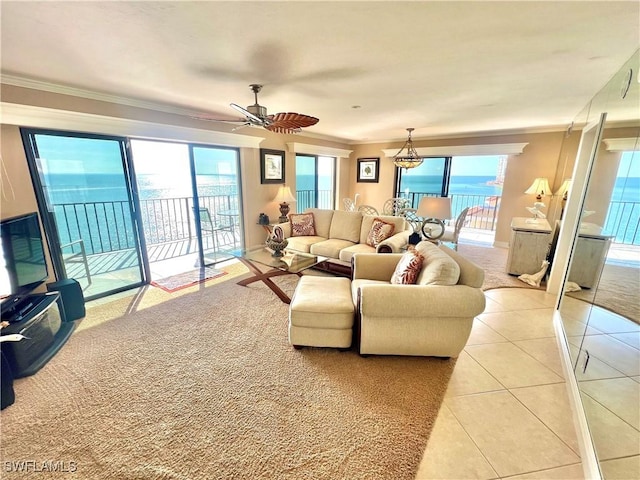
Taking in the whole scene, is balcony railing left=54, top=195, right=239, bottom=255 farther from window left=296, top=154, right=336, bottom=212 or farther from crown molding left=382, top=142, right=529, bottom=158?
crown molding left=382, top=142, right=529, bottom=158

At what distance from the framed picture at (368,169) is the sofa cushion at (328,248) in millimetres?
3423

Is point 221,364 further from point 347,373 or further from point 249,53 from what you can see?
point 249,53

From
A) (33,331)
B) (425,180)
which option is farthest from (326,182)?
(33,331)

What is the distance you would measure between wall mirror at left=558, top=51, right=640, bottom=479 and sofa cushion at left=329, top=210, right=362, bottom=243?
2615 mm

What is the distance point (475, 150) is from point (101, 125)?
6215 mm

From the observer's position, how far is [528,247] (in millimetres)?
3863

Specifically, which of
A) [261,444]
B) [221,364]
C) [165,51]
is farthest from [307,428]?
[165,51]

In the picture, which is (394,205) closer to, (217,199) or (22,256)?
(217,199)

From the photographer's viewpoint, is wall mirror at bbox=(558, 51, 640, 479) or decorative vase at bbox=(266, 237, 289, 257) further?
decorative vase at bbox=(266, 237, 289, 257)

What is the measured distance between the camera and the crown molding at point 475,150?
512 centimetres

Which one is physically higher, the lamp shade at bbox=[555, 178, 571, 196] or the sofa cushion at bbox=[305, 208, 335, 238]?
the lamp shade at bbox=[555, 178, 571, 196]

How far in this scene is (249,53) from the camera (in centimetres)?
193

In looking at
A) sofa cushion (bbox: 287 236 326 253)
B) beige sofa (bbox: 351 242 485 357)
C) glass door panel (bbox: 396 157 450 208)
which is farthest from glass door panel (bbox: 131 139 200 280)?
glass door panel (bbox: 396 157 450 208)

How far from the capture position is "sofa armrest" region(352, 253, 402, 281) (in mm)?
2789
